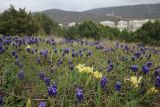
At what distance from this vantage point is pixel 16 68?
443 cm

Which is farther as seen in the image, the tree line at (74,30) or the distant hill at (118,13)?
the distant hill at (118,13)

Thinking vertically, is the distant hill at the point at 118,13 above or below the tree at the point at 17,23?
below

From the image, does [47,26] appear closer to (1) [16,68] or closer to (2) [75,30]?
(2) [75,30]

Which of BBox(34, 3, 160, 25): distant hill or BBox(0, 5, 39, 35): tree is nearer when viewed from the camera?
BBox(0, 5, 39, 35): tree

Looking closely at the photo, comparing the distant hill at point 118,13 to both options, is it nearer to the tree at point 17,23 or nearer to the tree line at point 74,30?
the tree line at point 74,30

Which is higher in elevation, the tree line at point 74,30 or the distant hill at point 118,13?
the tree line at point 74,30

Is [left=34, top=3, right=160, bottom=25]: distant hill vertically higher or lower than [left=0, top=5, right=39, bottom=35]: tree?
lower

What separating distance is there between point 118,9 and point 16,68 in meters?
162

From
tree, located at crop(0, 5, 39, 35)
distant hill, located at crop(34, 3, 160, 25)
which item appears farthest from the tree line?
distant hill, located at crop(34, 3, 160, 25)

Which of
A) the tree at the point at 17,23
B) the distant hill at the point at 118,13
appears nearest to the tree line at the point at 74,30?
the tree at the point at 17,23

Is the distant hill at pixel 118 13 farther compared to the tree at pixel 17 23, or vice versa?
the distant hill at pixel 118 13

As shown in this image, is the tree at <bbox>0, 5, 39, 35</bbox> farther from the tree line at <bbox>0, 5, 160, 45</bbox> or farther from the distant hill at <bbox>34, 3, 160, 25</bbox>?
the distant hill at <bbox>34, 3, 160, 25</bbox>

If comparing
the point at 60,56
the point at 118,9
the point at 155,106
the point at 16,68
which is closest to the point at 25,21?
the point at 60,56

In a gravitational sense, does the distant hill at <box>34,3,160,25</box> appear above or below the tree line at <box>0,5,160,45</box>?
below
